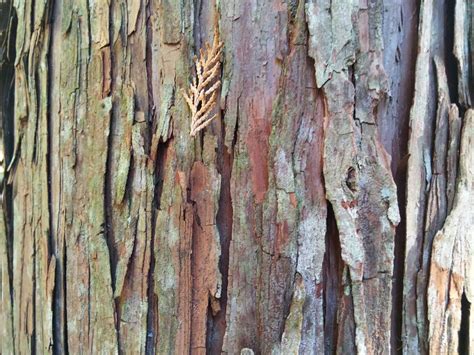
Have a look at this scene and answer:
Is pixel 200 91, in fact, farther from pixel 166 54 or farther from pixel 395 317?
pixel 395 317

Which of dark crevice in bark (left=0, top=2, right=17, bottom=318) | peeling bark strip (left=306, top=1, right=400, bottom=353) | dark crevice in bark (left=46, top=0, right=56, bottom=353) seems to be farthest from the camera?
dark crevice in bark (left=0, top=2, right=17, bottom=318)

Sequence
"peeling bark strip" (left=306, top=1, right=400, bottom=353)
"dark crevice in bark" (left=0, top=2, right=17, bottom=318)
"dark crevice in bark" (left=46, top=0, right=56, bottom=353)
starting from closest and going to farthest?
"peeling bark strip" (left=306, top=1, right=400, bottom=353) < "dark crevice in bark" (left=46, top=0, right=56, bottom=353) < "dark crevice in bark" (left=0, top=2, right=17, bottom=318)

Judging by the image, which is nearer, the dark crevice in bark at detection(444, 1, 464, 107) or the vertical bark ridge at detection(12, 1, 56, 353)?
the dark crevice in bark at detection(444, 1, 464, 107)

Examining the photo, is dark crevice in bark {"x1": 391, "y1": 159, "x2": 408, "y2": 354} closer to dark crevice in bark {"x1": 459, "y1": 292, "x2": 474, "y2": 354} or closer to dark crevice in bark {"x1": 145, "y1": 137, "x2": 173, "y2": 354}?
dark crevice in bark {"x1": 459, "y1": 292, "x2": 474, "y2": 354}

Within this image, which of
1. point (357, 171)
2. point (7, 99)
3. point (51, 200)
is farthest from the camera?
point (7, 99)

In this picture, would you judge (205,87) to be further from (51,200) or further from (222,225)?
(51,200)

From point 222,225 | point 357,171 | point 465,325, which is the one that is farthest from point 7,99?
point 465,325

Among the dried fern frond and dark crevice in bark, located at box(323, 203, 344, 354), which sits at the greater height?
the dried fern frond

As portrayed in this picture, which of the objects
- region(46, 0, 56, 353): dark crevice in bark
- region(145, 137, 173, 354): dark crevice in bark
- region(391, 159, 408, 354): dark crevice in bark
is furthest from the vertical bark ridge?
region(391, 159, 408, 354): dark crevice in bark

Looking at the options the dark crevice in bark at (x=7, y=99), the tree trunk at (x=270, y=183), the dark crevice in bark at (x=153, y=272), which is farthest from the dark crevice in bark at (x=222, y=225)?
the dark crevice in bark at (x=7, y=99)
